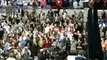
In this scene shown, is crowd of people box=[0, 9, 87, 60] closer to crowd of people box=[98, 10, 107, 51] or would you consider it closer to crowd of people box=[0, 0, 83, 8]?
crowd of people box=[0, 0, 83, 8]

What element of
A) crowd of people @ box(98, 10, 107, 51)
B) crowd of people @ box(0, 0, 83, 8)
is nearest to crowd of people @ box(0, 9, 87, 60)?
crowd of people @ box(0, 0, 83, 8)

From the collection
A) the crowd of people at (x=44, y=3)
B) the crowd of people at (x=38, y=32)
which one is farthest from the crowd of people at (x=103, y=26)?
the crowd of people at (x=44, y=3)

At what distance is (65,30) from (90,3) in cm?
1492

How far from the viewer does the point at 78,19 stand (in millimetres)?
21484

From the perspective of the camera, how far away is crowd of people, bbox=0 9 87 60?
1636 centimetres

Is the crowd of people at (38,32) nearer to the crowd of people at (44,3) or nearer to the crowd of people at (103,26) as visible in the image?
the crowd of people at (44,3)

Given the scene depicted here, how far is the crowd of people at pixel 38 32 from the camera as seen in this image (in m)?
16.4

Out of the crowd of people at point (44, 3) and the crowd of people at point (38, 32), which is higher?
the crowd of people at point (44, 3)

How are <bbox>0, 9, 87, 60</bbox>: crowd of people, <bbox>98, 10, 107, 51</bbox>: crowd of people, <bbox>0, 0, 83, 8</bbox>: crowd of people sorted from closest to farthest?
1. <bbox>0, 9, 87, 60</bbox>: crowd of people
2. <bbox>98, 10, 107, 51</bbox>: crowd of people
3. <bbox>0, 0, 83, 8</bbox>: crowd of people

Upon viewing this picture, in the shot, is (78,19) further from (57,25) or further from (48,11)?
(48,11)

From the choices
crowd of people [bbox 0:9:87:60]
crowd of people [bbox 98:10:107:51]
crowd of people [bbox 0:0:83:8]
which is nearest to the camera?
crowd of people [bbox 0:9:87:60]

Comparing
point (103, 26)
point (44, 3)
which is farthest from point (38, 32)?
point (44, 3)

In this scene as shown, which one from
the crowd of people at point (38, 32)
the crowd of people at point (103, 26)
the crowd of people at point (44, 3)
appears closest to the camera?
the crowd of people at point (38, 32)

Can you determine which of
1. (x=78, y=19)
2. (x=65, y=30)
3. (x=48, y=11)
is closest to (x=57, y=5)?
(x=48, y=11)
